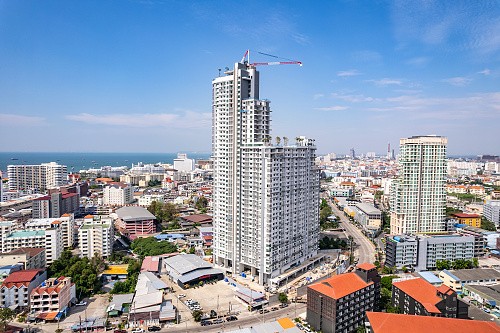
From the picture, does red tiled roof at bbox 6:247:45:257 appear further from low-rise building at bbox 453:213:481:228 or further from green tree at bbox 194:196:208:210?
low-rise building at bbox 453:213:481:228

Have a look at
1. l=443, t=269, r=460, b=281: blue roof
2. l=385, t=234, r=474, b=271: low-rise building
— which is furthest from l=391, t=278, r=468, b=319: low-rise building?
→ l=385, t=234, r=474, b=271: low-rise building

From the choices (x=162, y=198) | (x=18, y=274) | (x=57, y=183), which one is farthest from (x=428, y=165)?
(x=57, y=183)

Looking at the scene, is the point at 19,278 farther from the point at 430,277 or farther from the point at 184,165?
the point at 184,165

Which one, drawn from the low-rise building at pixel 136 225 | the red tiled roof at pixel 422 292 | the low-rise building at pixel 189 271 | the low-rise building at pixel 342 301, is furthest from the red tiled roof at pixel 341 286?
the low-rise building at pixel 136 225

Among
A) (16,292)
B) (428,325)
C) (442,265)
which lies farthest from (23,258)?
(442,265)

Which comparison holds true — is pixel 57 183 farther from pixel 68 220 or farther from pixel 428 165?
pixel 428 165

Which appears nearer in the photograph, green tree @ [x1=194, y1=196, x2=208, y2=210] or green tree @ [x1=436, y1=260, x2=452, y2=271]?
green tree @ [x1=436, y1=260, x2=452, y2=271]

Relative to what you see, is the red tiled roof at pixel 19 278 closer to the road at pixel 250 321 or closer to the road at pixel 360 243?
the road at pixel 250 321
